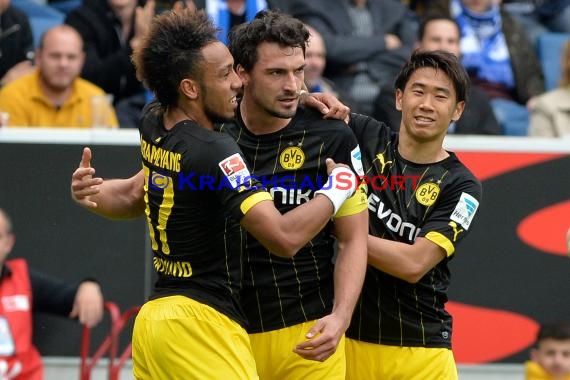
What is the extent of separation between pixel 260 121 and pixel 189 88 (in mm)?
449

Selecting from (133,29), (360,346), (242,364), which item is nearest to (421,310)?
(360,346)

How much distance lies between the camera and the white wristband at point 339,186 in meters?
4.51

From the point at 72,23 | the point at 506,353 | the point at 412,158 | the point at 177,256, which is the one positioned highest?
the point at 72,23

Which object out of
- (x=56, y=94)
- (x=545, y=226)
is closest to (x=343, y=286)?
(x=545, y=226)

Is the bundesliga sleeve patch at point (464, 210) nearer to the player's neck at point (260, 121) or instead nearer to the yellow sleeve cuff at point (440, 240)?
the yellow sleeve cuff at point (440, 240)

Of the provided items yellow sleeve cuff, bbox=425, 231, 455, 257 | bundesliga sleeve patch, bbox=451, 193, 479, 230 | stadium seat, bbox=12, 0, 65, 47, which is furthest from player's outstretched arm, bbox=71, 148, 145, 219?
stadium seat, bbox=12, 0, 65, 47

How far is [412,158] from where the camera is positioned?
5199 mm

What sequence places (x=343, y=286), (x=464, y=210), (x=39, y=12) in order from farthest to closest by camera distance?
1. (x=39, y=12)
2. (x=464, y=210)
3. (x=343, y=286)

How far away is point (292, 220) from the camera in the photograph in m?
4.44

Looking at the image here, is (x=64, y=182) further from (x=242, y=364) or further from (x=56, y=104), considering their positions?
(x=242, y=364)

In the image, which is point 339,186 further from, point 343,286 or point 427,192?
point 427,192

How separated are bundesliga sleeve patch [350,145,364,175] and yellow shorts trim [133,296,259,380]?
32.4 inches

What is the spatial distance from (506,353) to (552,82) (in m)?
3.10

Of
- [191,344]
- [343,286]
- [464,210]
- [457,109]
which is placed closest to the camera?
[191,344]
